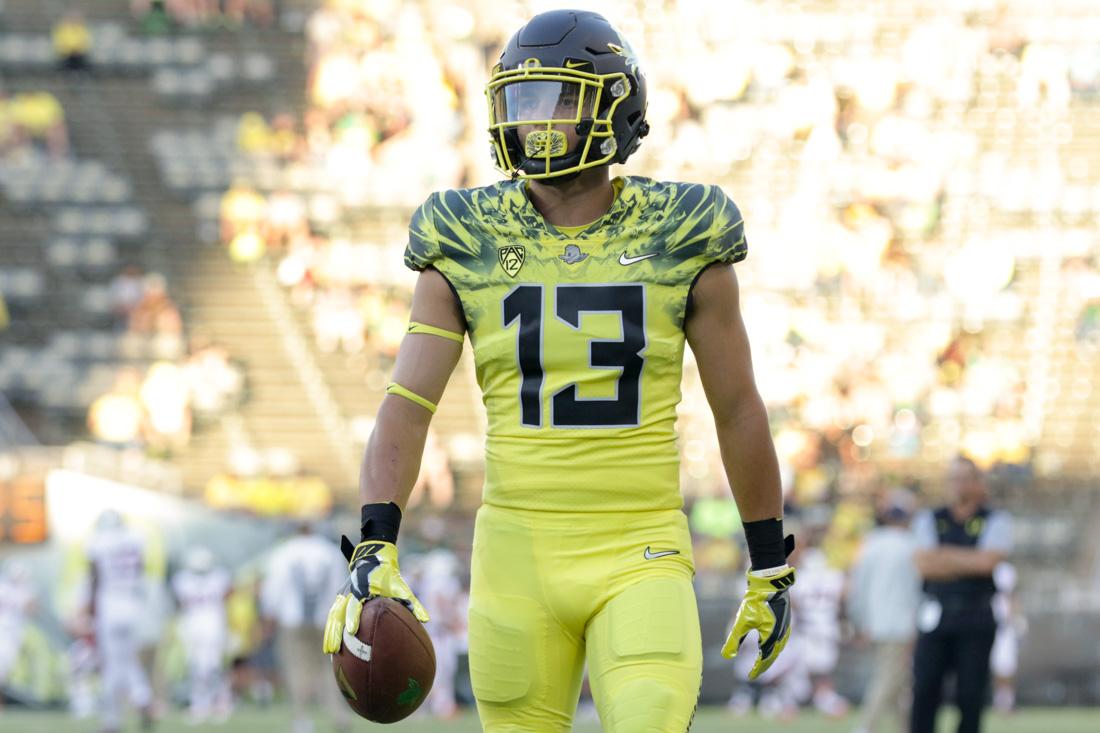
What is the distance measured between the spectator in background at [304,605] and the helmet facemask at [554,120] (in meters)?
8.73

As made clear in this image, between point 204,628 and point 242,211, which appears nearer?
point 204,628

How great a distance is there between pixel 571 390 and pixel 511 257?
0.31 m

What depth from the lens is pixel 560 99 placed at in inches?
154

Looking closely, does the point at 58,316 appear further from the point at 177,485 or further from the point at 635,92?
the point at 635,92

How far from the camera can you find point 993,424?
707 inches

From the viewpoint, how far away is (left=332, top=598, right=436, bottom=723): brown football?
3.54 m

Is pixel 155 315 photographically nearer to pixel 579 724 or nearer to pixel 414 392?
pixel 579 724

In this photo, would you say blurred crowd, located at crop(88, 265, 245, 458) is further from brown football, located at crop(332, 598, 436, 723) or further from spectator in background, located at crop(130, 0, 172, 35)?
brown football, located at crop(332, 598, 436, 723)

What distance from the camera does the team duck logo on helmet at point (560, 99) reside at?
12.7ft

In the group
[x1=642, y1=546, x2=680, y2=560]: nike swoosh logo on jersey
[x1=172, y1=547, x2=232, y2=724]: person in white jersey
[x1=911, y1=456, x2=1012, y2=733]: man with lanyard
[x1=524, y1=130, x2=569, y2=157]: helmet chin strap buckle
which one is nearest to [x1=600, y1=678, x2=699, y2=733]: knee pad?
[x1=642, y1=546, x2=680, y2=560]: nike swoosh logo on jersey

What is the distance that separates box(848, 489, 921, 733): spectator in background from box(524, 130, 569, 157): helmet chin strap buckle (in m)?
8.02

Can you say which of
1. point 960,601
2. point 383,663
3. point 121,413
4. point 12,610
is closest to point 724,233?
point 383,663

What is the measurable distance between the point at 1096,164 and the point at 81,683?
11.9m

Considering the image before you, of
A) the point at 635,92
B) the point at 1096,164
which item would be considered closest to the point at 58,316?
the point at 1096,164
